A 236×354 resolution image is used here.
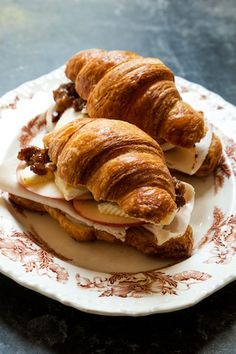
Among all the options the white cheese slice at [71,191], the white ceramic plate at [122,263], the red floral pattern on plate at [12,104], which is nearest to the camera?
the white ceramic plate at [122,263]

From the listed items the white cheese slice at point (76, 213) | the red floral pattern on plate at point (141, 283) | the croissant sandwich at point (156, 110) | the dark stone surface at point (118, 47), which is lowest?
the dark stone surface at point (118, 47)

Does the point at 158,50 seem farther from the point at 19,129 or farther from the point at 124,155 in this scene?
the point at 124,155

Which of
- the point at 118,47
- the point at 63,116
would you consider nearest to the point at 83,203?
the point at 63,116

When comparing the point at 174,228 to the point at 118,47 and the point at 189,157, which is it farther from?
the point at 118,47

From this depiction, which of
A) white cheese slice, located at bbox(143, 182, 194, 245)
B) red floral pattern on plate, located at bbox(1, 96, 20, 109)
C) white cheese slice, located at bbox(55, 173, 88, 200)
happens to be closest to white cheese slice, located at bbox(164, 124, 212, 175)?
white cheese slice, located at bbox(143, 182, 194, 245)

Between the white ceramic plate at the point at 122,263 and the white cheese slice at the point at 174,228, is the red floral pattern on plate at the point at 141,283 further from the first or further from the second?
the white cheese slice at the point at 174,228

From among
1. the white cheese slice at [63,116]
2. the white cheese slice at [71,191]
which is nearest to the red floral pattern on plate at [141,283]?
the white cheese slice at [71,191]

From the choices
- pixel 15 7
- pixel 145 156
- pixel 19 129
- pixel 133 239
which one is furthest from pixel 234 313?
pixel 15 7
